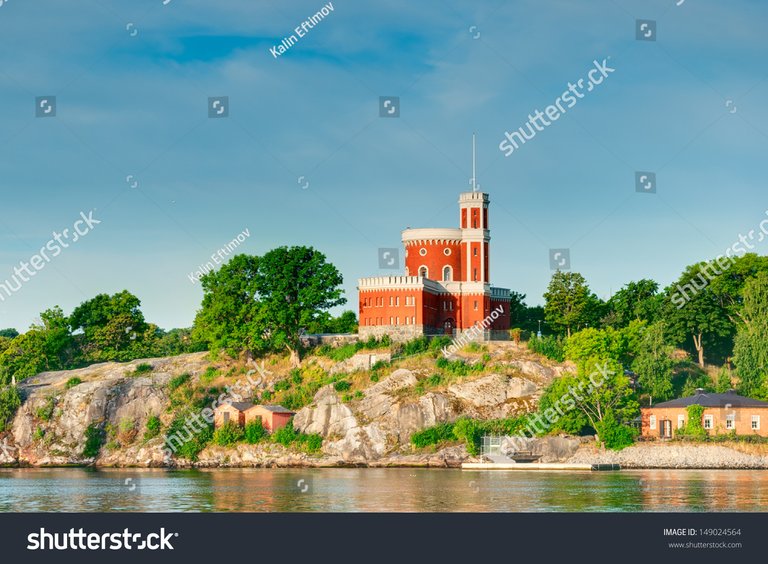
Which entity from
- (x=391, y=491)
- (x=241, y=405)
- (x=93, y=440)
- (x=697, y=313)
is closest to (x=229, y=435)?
(x=241, y=405)

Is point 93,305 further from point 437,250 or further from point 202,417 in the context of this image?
point 437,250

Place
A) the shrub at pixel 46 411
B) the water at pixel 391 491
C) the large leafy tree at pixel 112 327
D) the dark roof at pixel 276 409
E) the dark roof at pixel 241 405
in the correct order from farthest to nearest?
the large leafy tree at pixel 112 327, the shrub at pixel 46 411, the dark roof at pixel 241 405, the dark roof at pixel 276 409, the water at pixel 391 491

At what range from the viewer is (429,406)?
103062 mm

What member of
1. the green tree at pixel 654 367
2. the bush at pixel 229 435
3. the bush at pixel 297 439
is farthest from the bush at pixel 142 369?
the green tree at pixel 654 367

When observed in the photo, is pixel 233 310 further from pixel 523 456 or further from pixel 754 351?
pixel 754 351

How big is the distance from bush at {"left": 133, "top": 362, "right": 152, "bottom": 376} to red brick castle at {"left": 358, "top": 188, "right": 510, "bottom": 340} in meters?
21.0

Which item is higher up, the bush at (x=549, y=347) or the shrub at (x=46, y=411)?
the bush at (x=549, y=347)

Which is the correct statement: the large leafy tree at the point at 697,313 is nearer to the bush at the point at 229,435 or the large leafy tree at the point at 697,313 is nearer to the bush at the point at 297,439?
the bush at the point at 297,439

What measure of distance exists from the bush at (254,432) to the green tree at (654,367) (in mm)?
32872

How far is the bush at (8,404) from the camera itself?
114 m

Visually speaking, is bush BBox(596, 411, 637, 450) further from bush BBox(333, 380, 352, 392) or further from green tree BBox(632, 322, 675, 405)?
bush BBox(333, 380, 352, 392)

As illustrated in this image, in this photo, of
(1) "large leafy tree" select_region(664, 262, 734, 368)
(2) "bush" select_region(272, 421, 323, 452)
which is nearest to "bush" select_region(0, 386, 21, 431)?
(2) "bush" select_region(272, 421, 323, 452)

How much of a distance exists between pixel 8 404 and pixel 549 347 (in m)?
50.6
